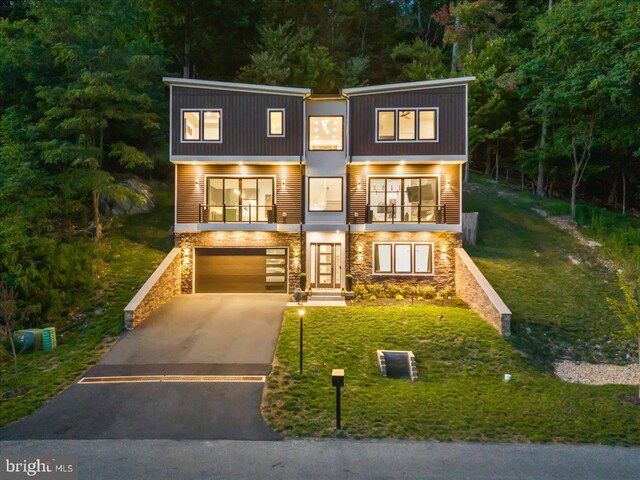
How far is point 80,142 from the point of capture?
1897cm

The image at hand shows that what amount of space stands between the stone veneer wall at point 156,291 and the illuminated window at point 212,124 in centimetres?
549

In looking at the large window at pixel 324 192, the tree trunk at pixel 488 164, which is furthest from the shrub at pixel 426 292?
the tree trunk at pixel 488 164

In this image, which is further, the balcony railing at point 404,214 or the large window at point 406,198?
the large window at point 406,198

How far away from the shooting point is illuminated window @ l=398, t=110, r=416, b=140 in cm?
1936

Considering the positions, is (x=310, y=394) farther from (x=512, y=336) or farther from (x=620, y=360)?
(x=620, y=360)

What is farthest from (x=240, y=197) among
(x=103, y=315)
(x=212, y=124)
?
(x=103, y=315)

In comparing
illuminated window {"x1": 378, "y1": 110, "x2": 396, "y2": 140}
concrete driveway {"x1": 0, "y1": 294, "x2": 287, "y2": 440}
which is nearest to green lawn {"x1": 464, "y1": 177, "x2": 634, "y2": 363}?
illuminated window {"x1": 378, "y1": 110, "x2": 396, "y2": 140}

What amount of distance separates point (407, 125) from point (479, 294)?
824 cm

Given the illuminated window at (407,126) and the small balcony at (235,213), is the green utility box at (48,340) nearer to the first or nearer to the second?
the small balcony at (235,213)

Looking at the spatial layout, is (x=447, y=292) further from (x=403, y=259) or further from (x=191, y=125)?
(x=191, y=125)

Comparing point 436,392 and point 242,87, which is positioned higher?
point 242,87

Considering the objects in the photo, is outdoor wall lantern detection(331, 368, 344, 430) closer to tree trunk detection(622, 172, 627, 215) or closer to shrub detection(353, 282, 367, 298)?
shrub detection(353, 282, 367, 298)

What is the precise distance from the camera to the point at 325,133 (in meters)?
20.0

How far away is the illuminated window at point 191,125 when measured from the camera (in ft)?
64.0
